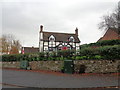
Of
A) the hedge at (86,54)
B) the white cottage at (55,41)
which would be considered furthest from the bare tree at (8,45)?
the hedge at (86,54)

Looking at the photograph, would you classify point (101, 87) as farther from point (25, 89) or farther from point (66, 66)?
point (66, 66)

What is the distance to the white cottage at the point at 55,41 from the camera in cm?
4131

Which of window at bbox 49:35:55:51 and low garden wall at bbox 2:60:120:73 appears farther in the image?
window at bbox 49:35:55:51

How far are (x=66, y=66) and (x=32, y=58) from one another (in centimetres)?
774

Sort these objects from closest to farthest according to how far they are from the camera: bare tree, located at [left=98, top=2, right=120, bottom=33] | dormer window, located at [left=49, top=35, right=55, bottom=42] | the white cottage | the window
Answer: bare tree, located at [left=98, top=2, right=120, bottom=33] < the white cottage < the window < dormer window, located at [left=49, top=35, right=55, bottom=42]

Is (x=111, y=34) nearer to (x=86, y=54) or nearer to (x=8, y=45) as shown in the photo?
(x=86, y=54)

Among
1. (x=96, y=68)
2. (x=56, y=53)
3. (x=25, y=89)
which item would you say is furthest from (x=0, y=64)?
(x=25, y=89)

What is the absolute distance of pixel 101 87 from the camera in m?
7.79

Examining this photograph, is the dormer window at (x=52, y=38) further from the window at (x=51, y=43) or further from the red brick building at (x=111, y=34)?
the red brick building at (x=111, y=34)

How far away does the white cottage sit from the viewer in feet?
136

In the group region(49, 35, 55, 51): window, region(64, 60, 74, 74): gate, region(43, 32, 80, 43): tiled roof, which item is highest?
region(43, 32, 80, 43): tiled roof

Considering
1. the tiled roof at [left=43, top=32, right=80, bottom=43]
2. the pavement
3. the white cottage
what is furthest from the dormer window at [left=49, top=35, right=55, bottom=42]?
the pavement

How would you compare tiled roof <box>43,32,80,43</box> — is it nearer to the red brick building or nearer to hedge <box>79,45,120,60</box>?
the red brick building

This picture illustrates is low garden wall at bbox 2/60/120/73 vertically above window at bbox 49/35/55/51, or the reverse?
window at bbox 49/35/55/51
